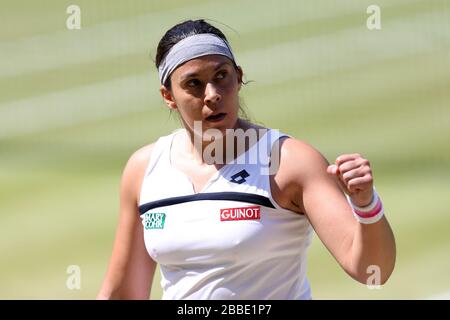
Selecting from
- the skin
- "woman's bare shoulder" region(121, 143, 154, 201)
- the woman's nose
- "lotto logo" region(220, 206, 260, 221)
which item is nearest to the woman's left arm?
the skin

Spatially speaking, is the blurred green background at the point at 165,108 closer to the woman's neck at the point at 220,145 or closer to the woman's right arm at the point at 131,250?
the woman's right arm at the point at 131,250

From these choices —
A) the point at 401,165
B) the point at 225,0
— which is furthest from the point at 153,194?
the point at 225,0

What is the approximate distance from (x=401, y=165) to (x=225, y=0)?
1.88m

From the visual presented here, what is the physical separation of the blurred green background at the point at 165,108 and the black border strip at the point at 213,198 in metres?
2.51

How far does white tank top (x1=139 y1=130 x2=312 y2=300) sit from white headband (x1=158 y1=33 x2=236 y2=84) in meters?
0.29

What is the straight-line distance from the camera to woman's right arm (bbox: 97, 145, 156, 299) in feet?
9.24

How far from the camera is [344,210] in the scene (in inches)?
94.1

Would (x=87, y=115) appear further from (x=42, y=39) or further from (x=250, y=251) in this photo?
(x=250, y=251)

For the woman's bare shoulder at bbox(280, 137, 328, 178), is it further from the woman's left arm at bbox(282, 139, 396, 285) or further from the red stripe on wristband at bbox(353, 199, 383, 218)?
the red stripe on wristband at bbox(353, 199, 383, 218)

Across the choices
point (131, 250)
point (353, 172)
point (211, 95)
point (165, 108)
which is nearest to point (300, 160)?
point (211, 95)

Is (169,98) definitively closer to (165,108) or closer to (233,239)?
(233,239)

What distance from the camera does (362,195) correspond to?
85.9 inches

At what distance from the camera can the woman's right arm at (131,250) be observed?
282 centimetres

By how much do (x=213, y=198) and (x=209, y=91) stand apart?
292 mm
